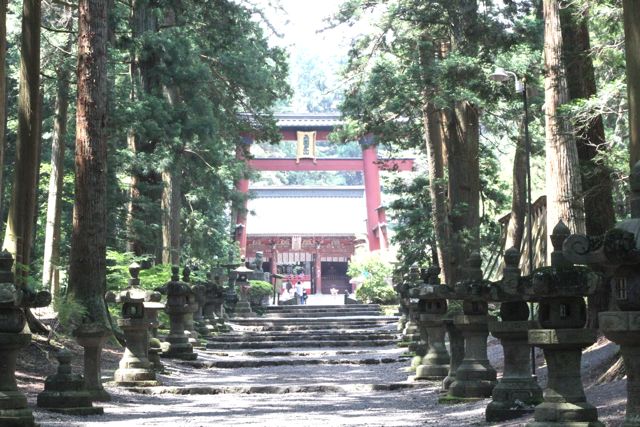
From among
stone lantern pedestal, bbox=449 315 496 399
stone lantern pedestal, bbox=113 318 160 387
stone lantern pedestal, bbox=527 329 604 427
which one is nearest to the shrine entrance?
stone lantern pedestal, bbox=113 318 160 387

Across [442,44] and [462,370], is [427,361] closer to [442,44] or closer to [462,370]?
[462,370]

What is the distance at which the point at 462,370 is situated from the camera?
43.7ft

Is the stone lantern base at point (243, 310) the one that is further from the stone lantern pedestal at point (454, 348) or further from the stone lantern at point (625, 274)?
the stone lantern at point (625, 274)

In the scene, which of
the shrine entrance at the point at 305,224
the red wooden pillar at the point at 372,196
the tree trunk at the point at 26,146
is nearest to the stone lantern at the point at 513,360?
the tree trunk at the point at 26,146

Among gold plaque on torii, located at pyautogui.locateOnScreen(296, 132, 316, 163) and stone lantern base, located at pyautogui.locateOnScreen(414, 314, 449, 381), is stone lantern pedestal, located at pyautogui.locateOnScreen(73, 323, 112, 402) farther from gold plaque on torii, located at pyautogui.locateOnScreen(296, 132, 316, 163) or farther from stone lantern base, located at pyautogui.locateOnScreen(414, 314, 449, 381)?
gold plaque on torii, located at pyautogui.locateOnScreen(296, 132, 316, 163)

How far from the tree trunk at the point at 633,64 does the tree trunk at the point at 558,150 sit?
4298 millimetres

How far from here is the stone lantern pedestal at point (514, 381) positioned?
35.2 feet

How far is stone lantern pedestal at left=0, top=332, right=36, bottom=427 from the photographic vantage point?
988 centimetres

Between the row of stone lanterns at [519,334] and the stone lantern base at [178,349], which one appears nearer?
the row of stone lanterns at [519,334]

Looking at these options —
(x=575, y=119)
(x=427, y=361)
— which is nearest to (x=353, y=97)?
(x=427, y=361)

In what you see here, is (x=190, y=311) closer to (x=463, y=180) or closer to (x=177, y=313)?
(x=177, y=313)

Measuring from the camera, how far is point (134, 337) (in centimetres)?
1625

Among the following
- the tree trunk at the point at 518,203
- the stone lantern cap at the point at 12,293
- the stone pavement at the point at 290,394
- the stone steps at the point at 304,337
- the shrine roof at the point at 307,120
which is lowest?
the stone pavement at the point at 290,394

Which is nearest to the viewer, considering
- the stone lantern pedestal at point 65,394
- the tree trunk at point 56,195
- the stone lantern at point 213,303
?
the stone lantern pedestal at point 65,394
